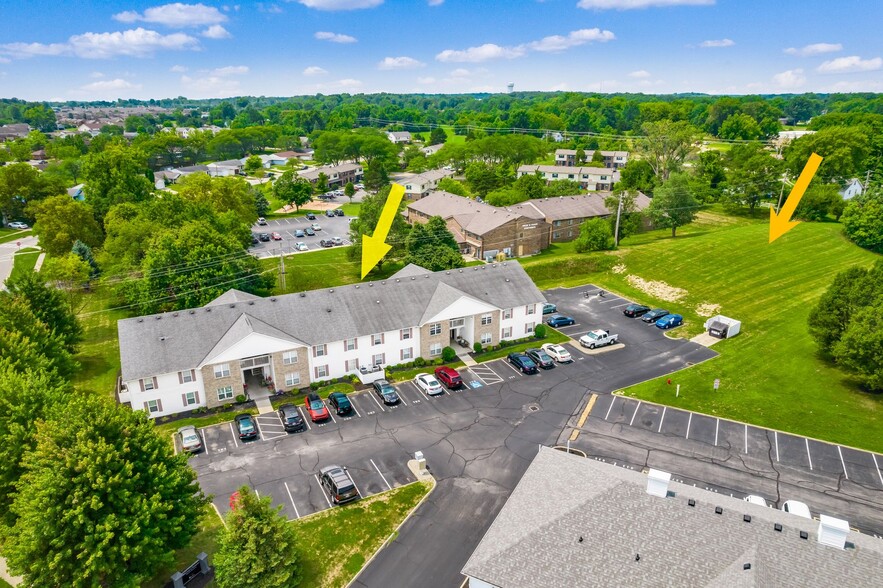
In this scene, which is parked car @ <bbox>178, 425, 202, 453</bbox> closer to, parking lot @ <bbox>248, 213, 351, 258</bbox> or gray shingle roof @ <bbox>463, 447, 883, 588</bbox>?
gray shingle roof @ <bbox>463, 447, 883, 588</bbox>

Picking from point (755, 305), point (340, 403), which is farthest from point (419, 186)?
point (340, 403)

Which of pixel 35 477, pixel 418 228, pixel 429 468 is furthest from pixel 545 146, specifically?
pixel 35 477

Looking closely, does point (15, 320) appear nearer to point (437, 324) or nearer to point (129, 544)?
point (129, 544)

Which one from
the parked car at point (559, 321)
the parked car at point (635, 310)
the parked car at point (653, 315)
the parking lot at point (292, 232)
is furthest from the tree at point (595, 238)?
the parking lot at point (292, 232)

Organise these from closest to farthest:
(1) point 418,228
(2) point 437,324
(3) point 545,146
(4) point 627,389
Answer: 1. (4) point 627,389
2. (2) point 437,324
3. (1) point 418,228
4. (3) point 545,146

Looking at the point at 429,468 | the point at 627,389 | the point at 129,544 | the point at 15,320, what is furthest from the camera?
the point at 627,389

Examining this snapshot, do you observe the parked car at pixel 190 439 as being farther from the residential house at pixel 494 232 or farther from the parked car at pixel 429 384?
the residential house at pixel 494 232

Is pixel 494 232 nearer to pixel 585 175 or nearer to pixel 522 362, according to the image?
pixel 522 362
